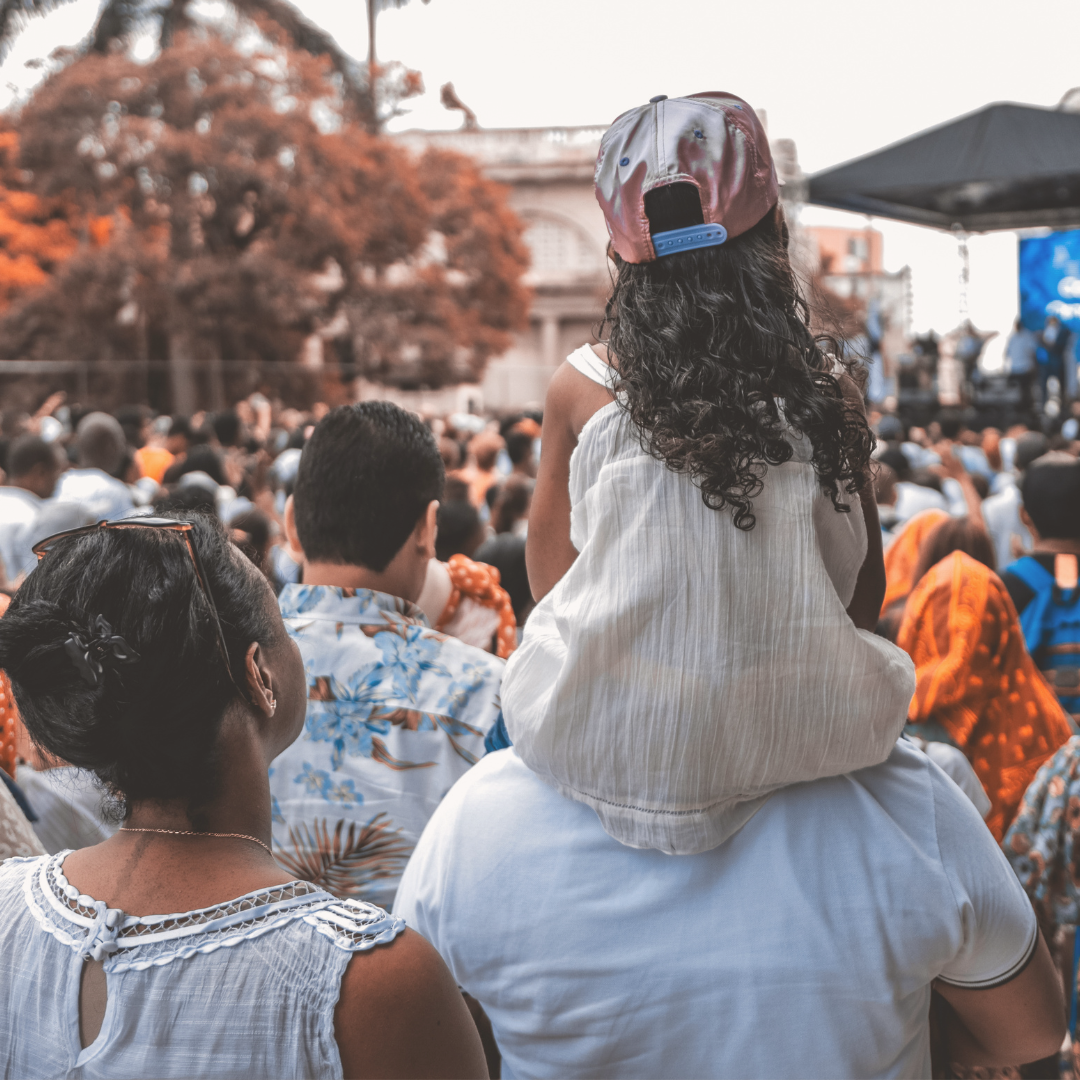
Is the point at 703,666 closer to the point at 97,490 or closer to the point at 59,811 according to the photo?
the point at 59,811

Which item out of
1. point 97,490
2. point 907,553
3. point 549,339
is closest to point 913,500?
point 907,553

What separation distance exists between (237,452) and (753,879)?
25.0 ft

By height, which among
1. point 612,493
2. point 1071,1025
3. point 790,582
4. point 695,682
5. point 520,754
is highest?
point 612,493

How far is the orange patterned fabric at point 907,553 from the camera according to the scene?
3.43 metres

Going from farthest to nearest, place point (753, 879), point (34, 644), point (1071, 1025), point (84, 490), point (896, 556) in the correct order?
point (84, 490) → point (896, 556) → point (1071, 1025) → point (753, 879) → point (34, 644)

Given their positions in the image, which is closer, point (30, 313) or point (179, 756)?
point (179, 756)

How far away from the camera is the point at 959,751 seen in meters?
2.63

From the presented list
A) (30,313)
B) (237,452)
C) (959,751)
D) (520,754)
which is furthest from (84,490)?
(30,313)

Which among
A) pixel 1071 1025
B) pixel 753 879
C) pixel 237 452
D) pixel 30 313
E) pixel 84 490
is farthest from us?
pixel 30 313

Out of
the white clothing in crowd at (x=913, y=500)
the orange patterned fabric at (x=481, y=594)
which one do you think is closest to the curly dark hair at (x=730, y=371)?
the orange patterned fabric at (x=481, y=594)

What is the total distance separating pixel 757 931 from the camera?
135 centimetres

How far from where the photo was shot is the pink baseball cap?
4.73 feet

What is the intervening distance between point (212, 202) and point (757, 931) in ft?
68.9

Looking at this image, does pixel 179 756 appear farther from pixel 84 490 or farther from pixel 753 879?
pixel 84 490
